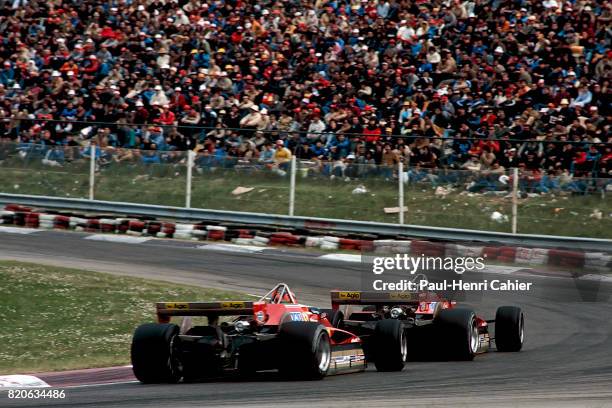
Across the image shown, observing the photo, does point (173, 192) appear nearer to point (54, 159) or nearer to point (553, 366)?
point (54, 159)

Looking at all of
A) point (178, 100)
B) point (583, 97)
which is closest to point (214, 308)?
point (583, 97)

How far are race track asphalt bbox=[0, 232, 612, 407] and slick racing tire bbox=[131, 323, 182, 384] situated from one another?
0.53 ft

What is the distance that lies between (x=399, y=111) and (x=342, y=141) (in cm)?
154

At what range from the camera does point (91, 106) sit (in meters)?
23.4

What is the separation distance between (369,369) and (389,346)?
1.60ft

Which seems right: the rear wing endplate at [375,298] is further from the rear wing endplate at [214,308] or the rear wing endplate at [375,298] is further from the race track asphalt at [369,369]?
the rear wing endplate at [214,308]

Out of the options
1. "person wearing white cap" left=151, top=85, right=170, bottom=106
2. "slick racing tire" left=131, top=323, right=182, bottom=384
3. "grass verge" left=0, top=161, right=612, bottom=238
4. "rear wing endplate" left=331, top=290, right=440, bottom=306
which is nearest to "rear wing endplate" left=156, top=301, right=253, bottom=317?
"slick racing tire" left=131, top=323, right=182, bottom=384

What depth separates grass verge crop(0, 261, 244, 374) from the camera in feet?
37.3

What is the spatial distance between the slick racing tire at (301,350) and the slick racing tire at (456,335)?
2.06 m

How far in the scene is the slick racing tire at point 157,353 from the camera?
9055 mm

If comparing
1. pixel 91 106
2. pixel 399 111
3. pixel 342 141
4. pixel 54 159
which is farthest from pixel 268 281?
pixel 91 106

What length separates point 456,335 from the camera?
10766 mm

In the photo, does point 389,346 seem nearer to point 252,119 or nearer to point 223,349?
point 223,349

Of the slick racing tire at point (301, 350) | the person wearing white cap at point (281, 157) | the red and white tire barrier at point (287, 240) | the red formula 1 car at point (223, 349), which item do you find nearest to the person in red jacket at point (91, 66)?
the red and white tire barrier at point (287, 240)
